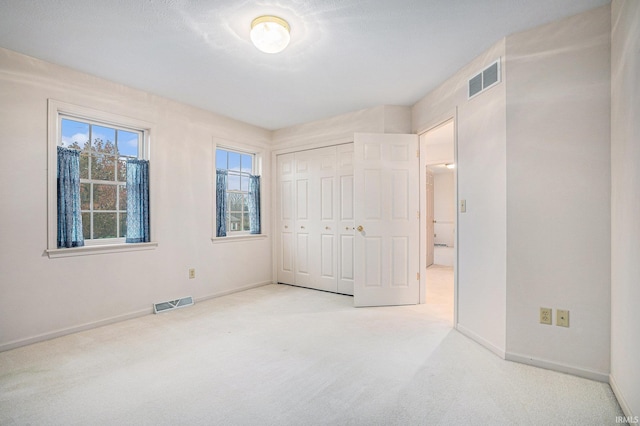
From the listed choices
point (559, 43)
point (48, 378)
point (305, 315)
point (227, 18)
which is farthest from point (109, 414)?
point (559, 43)

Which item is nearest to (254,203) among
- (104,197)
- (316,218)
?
(316,218)

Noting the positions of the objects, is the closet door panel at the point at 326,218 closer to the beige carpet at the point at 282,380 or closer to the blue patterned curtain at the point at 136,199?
the beige carpet at the point at 282,380

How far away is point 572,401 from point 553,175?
1427 mm

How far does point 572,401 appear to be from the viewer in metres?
1.83

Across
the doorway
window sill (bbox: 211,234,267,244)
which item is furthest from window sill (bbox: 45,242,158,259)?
the doorway

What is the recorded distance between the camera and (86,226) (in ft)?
10.3

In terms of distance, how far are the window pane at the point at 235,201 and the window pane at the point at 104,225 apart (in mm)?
1577

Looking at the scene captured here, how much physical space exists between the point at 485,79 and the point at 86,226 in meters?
3.98

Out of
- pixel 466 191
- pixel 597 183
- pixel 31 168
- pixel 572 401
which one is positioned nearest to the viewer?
pixel 572 401

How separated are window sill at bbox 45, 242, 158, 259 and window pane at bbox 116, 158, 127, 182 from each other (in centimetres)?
72

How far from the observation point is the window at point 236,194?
14.1ft

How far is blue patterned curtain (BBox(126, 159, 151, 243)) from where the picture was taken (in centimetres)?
337

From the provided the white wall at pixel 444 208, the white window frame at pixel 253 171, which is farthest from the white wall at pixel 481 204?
the white wall at pixel 444 208

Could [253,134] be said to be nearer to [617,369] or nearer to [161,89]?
[161,89]
